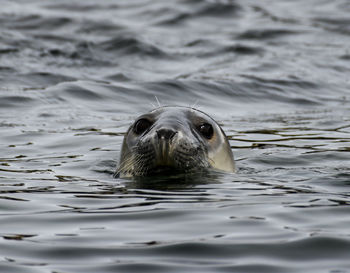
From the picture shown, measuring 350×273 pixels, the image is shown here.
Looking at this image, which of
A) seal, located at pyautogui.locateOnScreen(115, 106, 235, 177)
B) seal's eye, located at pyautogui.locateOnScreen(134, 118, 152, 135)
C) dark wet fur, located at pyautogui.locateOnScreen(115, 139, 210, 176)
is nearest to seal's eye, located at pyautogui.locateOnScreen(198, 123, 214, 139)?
seal, located at pyautogui.locateOnScreen(115, 106, 235, 177)

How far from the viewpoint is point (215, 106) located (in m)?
12.4

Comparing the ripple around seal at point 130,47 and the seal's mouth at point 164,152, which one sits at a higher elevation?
the seal's mouth at point 164,152

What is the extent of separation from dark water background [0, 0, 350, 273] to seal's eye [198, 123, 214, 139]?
0.44 meters

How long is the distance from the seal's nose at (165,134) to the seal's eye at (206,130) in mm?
727

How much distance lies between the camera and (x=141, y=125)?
6797 millimetres

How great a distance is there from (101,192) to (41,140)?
3590 mm

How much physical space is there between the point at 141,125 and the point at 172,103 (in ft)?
18.2

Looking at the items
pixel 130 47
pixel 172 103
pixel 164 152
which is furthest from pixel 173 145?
pixel 130 47

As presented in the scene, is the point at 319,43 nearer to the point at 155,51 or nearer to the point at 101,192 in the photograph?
the point at 155,51

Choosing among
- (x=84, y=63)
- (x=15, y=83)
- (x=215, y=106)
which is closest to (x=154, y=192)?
(x=215, y=106)

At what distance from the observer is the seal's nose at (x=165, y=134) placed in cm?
605

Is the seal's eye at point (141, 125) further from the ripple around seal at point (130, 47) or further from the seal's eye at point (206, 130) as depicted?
the ripple around seal at point (130, 47)

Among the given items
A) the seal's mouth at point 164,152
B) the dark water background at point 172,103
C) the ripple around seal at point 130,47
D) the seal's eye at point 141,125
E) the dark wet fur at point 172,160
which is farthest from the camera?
the ripple around seal at point 130,47

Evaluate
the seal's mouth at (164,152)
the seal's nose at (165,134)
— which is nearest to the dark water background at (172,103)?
the seal's mouth at (164,152)
